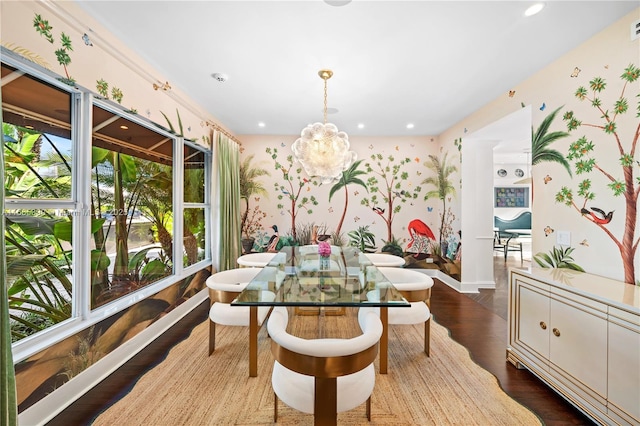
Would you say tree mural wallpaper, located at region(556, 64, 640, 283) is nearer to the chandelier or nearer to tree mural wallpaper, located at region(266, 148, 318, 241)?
the chandelier

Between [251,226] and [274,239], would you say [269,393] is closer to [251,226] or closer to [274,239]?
[274,239]

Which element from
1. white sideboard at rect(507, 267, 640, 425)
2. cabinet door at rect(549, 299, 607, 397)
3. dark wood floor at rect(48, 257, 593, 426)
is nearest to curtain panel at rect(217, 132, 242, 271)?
dark wood floor at rect(48, 257, 593, 426)

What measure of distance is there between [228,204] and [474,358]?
3461 mm

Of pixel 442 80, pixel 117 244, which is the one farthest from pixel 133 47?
pixel 442 80

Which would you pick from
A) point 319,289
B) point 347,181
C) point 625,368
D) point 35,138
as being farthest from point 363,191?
point 35,138

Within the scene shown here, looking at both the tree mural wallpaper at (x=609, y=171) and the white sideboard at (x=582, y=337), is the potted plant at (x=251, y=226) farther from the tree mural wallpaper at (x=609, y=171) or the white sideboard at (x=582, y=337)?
the tree mural wallpaper at (x=609, y=171)

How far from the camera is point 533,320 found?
1944mm

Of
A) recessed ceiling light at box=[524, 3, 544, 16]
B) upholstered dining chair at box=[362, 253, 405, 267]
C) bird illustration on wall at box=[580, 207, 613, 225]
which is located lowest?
upholstered dining chair at box=[362, 253, 405, 267]

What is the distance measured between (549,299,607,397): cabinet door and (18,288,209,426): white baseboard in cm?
322

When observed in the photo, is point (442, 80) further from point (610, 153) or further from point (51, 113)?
point (51, 113)

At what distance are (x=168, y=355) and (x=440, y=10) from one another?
335 cm

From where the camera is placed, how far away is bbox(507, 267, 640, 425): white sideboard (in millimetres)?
1378

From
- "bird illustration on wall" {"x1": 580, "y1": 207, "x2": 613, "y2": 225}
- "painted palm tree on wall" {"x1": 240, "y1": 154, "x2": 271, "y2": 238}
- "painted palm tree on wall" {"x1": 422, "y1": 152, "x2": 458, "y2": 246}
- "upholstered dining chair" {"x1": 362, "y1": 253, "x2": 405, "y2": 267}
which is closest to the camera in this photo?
"bird illustration on wall" {"x1": 580, "y1": 207, "x2": 613, "y2": 225}

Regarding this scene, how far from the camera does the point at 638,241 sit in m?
1.76
